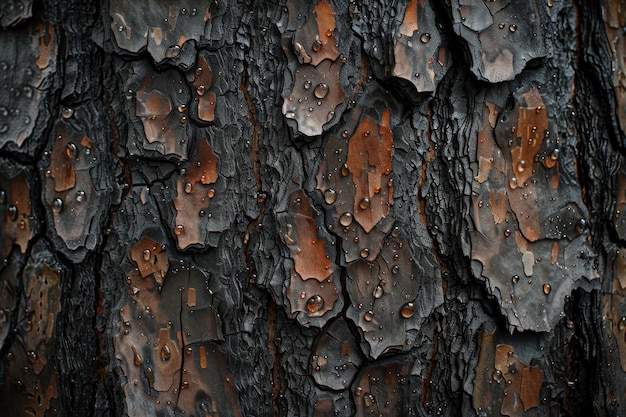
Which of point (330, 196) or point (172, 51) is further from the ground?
point (172, 51)

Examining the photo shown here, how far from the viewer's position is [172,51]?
850mm

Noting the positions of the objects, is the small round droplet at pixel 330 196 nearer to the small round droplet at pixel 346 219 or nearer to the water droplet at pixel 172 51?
the small round droplet at pixel 346 219

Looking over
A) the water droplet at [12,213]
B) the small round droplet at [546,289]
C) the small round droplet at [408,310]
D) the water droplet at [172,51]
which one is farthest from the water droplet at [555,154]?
the water droplet at [12,213]

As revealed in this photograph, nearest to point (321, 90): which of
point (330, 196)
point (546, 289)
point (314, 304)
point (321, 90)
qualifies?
point (321, 90)

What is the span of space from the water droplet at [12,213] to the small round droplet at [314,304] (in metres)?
0.43

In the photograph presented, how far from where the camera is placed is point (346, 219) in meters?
0.88

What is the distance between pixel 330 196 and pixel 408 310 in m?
0.20

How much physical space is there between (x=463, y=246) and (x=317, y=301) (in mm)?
220

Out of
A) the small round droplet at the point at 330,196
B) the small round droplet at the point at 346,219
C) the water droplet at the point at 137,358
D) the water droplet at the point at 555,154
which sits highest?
the water droplet at the point at 555,154

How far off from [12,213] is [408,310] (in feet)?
1.89

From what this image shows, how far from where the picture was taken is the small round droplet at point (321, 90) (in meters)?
0.87

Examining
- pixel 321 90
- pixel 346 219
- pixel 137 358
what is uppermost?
pixel 321 90

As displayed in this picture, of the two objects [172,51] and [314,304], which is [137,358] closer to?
[314,304]

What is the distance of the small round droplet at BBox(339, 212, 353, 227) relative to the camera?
881 mm
